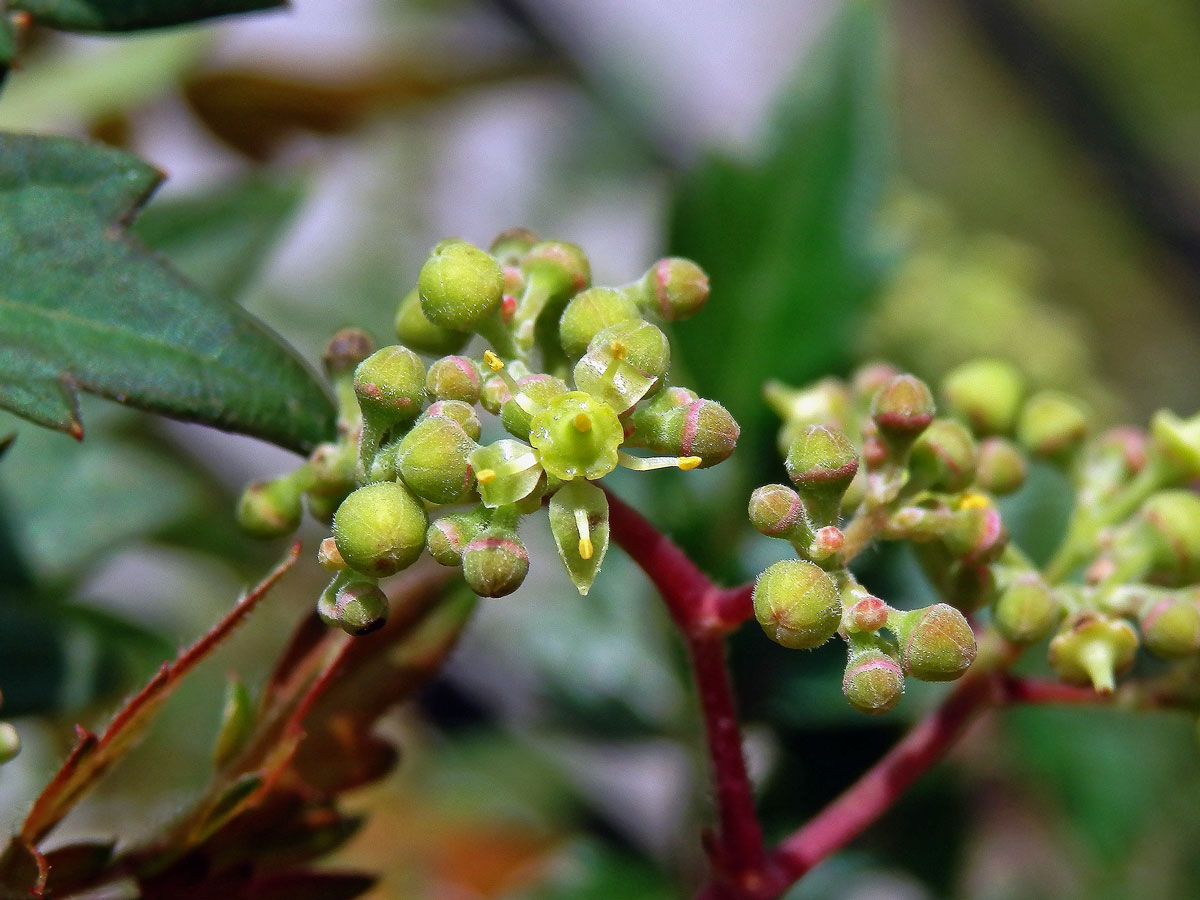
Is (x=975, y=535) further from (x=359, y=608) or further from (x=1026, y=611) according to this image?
(x=359, y=608)

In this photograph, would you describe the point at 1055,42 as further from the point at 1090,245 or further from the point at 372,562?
the point at 372,562

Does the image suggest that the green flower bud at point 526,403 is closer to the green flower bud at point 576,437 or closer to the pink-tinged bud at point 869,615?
the green flower bud at point 576,437

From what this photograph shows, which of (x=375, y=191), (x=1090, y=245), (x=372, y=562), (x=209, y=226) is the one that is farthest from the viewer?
(x=1090, y=245)

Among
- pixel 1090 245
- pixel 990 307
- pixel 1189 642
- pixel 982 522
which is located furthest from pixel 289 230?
pixel 1090 245

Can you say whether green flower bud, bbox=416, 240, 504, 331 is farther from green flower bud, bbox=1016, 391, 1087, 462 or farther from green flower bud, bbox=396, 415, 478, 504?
green flower bud, bbox=1016, 391, 1087, 462

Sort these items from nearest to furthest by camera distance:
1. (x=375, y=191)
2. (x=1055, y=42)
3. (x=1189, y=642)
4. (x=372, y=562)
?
1. (x=372, y=562)
2. (x=1189, y=642)
3. (x=375, y=191)
4. (x=1055, y=42)

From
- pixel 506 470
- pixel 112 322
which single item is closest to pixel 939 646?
pixel 506 470
